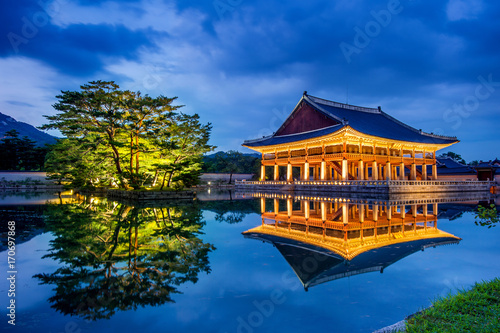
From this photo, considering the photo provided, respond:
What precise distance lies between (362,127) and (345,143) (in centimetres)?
517

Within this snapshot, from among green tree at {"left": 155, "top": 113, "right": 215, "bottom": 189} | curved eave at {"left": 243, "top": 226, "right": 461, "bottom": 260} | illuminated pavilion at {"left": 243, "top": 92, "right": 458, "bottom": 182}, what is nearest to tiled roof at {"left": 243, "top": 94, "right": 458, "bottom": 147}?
illuminated pavilion at {"left": 243, "top": 92, "right": 458, "bottom": 182}

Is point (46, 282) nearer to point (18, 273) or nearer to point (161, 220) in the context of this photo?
point (18, 273)

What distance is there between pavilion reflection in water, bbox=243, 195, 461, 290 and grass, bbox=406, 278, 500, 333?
6.82ft

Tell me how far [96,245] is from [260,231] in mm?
5626

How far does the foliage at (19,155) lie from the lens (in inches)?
2219

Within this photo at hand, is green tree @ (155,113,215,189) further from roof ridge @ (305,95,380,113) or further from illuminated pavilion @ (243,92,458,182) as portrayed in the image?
roof ridge @ (305,95,380,113)

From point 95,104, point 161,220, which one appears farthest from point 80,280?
point 95,104

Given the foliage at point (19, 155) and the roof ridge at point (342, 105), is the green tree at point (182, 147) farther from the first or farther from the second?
the foliage at point (19, 155)

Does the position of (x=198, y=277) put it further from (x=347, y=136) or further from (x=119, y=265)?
(x=347, y=136)

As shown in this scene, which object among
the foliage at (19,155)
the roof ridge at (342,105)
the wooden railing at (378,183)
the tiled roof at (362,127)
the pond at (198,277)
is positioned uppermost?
the roof ridge at (342,105)

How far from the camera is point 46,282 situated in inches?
226

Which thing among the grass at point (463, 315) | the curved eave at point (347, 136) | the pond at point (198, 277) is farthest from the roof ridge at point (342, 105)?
the grass at point (463, 315)

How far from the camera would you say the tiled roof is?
121 feet

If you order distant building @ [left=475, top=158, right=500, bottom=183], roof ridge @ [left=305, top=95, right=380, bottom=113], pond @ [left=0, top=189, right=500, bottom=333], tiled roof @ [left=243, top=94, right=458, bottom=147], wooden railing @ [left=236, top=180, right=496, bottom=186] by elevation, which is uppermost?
roof ridge @ [left=305, top=95, right=380, bottom=113]
